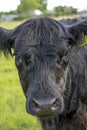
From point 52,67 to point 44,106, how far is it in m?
0.55

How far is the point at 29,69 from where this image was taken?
15.9ft

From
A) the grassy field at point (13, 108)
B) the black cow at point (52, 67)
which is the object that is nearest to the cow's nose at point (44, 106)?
the black cow at point (52, 67)

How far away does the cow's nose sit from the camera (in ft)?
14.2

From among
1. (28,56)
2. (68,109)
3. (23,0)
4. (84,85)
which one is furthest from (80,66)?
(23,0)

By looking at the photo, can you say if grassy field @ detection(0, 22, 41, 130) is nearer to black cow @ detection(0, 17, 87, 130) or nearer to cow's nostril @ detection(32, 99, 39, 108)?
black cow @ detection(0, 17, 87, 130)

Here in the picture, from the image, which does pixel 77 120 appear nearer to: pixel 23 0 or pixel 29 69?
pixel 29 69

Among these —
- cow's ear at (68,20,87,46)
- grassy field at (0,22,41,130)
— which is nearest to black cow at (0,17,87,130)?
cow's ear at (68,20,87,46)

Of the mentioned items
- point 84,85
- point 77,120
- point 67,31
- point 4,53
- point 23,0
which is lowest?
point 23,0

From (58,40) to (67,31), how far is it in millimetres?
302

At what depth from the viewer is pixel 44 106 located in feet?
14.3

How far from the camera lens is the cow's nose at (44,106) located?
14.2 ft

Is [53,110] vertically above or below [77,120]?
above

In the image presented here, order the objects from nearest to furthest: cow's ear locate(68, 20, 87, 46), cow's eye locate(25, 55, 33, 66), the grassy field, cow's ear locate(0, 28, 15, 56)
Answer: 1. cow's eye locate(25, 55, 33, 66)
2. cow's ear locate(68, 20, 87, 46)
3. cow's ear locate(0, 28, 15, 56)
4. the grassy field

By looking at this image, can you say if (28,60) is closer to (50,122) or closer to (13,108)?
(50,122)
